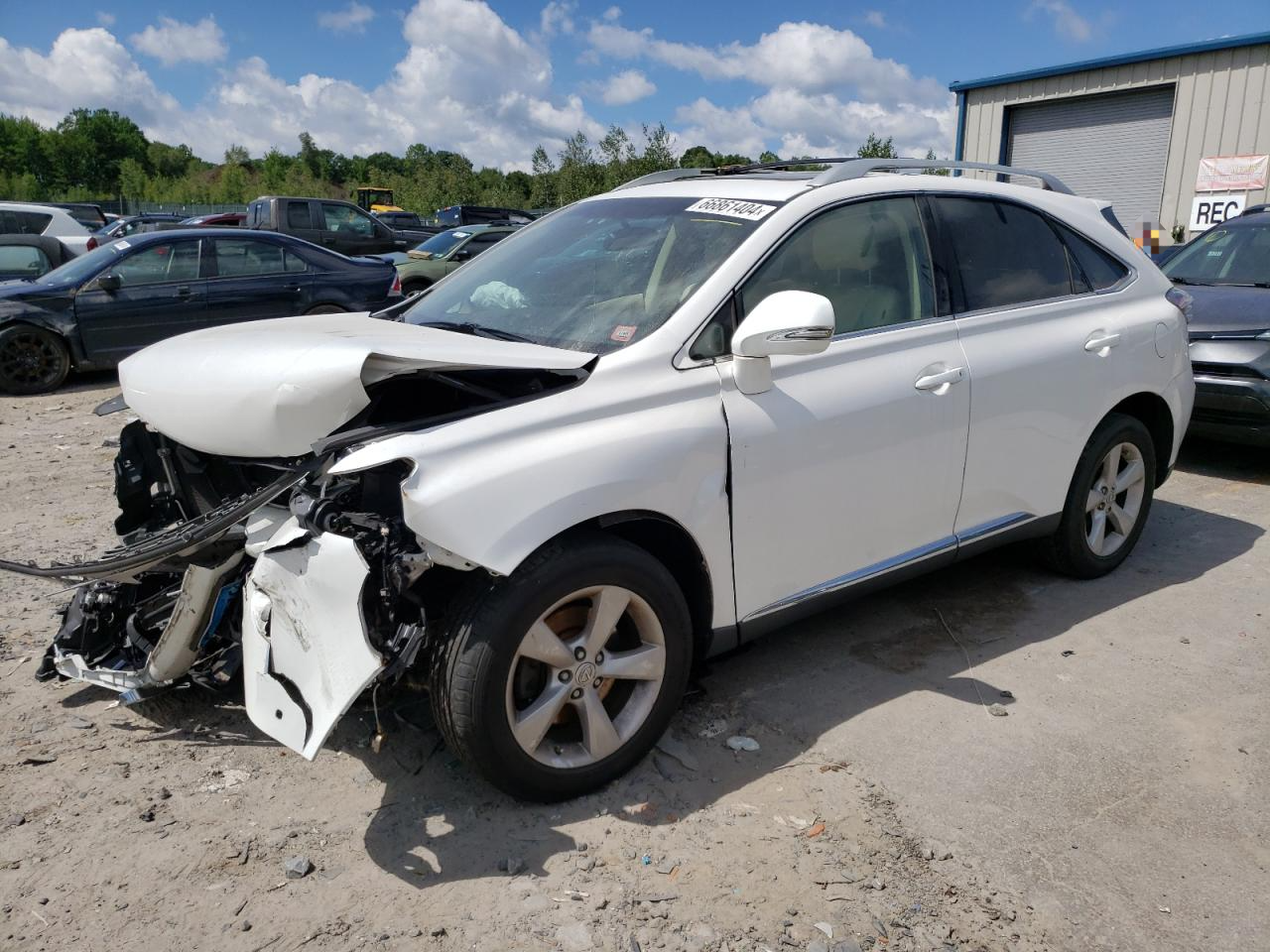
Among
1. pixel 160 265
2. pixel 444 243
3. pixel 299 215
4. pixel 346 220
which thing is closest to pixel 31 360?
pixel 160 265

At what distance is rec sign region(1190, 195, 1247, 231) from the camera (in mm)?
13320

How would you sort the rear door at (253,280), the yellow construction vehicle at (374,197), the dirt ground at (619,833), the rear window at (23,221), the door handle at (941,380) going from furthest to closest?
the yellow construction vehicle at (374,197)
the rear window at (23,221)
the rear door at (253,280)
the door handle at (941,380)
the dirt ground at (619,833)

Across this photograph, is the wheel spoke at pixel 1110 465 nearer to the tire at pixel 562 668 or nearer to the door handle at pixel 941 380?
the door handle at pixel 941 380

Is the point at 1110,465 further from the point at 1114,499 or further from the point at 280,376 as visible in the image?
the point at 280,376

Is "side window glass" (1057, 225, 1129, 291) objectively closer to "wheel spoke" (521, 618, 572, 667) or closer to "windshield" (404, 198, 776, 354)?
"windshield" (404, 198, 776, 354)

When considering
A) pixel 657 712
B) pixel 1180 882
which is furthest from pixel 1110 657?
pixel 657 712

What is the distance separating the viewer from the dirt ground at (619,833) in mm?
2469

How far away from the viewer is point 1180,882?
2.64m

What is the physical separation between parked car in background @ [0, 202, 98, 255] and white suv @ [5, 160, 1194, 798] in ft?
43.5

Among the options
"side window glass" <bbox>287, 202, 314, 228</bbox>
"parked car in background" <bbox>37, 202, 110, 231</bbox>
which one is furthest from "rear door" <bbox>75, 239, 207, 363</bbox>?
"parked car in background" <bbox>37, 202, 110, 231</bbox>

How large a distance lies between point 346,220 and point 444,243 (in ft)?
9.95

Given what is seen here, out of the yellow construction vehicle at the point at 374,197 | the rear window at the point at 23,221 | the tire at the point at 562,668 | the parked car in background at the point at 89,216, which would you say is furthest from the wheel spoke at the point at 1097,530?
the yellow construction vehicle at the point at 374,197

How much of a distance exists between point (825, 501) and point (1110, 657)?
5.21ft

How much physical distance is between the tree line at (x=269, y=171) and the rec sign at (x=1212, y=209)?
6.63 m
